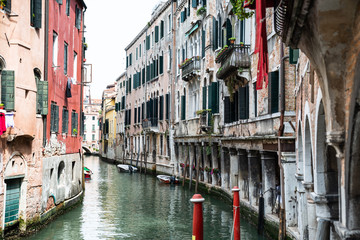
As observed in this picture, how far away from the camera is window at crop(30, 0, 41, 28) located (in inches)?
480

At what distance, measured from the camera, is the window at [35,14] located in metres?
12.2

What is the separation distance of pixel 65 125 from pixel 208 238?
6.64 meters

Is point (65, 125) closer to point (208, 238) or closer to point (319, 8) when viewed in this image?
point (208, 238)

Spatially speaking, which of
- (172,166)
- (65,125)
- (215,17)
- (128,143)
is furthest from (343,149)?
(128,143)

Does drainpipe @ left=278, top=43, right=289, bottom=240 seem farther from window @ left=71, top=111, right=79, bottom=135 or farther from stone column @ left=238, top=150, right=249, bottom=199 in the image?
window @ left=71, top=111, right=79, bottom=135

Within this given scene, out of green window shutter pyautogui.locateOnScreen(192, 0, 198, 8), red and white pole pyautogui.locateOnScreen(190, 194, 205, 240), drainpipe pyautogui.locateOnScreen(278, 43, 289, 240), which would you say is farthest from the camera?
green window shutter pyautogui.locateOnScreen(192, 0, 198, 8)

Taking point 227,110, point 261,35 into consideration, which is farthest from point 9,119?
point 227,110

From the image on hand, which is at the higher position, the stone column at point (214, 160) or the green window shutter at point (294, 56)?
the green window shutter at point (294, 56)

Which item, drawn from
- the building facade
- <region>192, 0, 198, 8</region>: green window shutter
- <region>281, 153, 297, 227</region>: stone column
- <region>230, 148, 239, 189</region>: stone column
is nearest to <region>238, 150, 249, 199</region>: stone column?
<region>230, 148, 239, 189</region>: stone column

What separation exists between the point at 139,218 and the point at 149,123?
64.5 ft

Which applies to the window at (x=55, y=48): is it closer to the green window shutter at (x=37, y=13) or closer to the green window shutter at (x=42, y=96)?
the green window shutter at (x=42, y=96)

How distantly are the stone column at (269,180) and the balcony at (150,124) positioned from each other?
21.3m

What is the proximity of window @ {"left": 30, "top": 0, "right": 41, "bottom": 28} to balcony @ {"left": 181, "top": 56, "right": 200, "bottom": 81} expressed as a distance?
1296 centimetres

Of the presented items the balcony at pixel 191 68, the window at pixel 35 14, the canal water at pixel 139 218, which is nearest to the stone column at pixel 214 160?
the canal water at pixel 139 218
